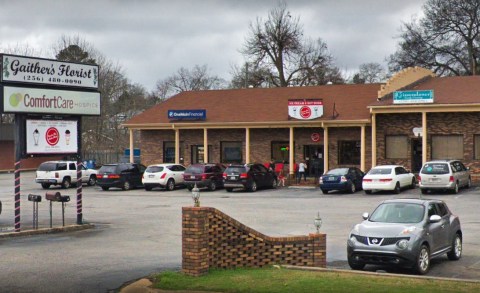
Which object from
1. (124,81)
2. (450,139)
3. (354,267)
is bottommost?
(354,267)

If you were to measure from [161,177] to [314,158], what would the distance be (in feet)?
34.0

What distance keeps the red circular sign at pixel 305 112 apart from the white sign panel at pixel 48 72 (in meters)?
19.8

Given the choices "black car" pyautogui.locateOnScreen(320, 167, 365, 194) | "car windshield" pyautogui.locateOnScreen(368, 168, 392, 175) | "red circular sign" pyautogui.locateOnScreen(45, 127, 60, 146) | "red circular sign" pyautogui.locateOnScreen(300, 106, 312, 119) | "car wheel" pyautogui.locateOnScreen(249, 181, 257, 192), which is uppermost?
"red circular sign" pyautogui.locateOnScreen(300, 106, 312, 119)

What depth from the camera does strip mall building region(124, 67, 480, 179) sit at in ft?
128

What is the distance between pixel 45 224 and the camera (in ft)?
75.7

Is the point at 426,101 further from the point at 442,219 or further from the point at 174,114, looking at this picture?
the point at 442,219

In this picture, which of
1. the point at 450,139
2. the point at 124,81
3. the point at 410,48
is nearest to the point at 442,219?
the point at 450,139

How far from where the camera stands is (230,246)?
13.3 m

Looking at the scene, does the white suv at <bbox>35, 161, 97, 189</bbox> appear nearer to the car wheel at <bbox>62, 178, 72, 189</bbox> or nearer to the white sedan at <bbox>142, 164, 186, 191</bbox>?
the car wheel at <bbox>62, 178, 72, 189</bbox>

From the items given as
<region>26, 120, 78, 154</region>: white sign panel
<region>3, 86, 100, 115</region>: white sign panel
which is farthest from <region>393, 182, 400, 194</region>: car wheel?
<region>26, 120, 78, 154</region>: white sign panel

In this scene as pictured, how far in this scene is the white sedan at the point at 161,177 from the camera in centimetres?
4000

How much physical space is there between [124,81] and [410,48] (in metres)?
31.3

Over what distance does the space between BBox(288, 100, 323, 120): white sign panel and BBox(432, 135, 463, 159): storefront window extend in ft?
22.7

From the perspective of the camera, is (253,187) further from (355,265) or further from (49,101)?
(355,265)
